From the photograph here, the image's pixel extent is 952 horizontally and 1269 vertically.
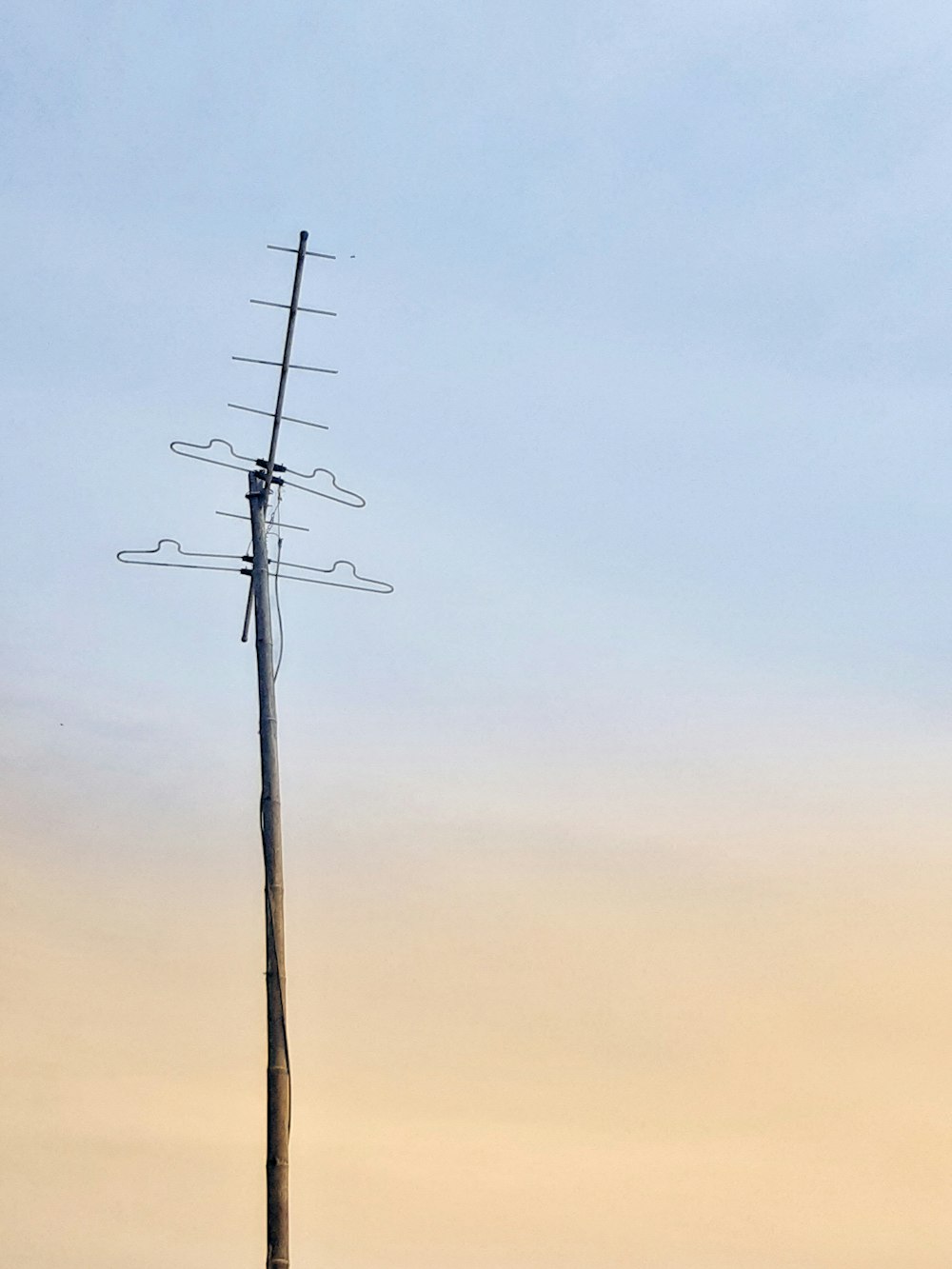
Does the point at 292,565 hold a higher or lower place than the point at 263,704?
higher

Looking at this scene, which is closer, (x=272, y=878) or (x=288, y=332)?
(x=272, y=878)

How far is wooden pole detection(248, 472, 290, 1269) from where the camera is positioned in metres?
15.1

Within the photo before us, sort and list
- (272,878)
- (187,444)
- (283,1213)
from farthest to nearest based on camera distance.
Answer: (187,444), (272,878), (283,1213)

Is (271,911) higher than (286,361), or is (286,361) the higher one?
(286,361)

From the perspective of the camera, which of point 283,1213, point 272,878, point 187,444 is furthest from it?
point 187,444

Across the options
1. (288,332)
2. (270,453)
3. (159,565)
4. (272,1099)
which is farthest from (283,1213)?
(288,332)

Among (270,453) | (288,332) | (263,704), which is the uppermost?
(288,332)

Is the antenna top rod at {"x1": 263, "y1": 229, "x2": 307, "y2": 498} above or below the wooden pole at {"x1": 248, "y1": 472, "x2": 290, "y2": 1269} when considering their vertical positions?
above

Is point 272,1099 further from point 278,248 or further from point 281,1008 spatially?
point 278,248

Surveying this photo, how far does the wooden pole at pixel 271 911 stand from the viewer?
15133 mm

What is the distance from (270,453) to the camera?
18.0 metres

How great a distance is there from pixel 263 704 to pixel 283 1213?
15.9 ft

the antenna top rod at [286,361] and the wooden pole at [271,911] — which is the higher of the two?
the antenna top rod at [286,361]

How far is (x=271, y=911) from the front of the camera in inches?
634
